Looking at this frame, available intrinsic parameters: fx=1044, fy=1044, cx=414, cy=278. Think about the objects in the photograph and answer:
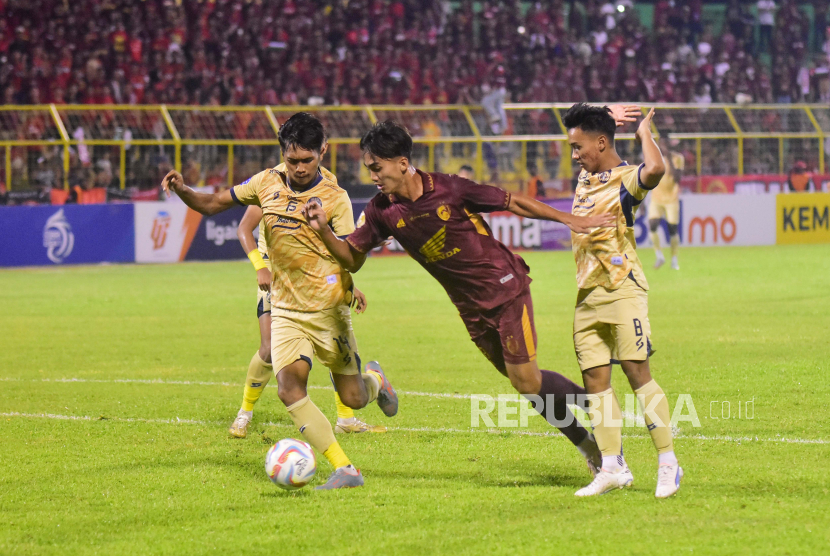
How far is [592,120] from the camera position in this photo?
17.3 feet

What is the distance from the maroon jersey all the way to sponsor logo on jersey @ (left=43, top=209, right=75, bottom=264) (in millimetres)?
18407

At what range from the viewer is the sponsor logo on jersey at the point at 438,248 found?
17.2 feet

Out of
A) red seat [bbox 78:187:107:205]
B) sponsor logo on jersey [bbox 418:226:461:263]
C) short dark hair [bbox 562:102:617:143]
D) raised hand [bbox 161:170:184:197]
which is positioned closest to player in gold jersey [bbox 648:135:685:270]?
red seat [bbox 78:187:107:205]

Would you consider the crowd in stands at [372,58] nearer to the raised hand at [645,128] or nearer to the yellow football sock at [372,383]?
the yellow football sock at [372,383]

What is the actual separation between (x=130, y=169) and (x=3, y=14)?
21.6 ft

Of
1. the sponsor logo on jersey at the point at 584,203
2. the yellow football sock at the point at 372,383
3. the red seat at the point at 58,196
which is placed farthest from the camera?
the red seat at the point at 58,196

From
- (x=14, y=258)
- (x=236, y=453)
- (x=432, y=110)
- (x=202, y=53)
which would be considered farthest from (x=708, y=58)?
(x=236, y=453)

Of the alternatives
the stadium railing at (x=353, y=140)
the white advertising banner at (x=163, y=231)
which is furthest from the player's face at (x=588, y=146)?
the white advertising banner at (x=163, y=231)

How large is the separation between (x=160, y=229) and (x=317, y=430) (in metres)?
18.2

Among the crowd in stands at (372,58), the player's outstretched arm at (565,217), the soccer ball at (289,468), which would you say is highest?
the crowd in stands at (372,58)

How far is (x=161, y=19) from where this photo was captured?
91.8 feet

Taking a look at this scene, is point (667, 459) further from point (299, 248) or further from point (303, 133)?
point (303, 133)

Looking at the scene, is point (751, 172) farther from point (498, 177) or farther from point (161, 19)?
point (161, 19)

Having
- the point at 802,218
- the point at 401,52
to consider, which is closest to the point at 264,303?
the point at 802,218
